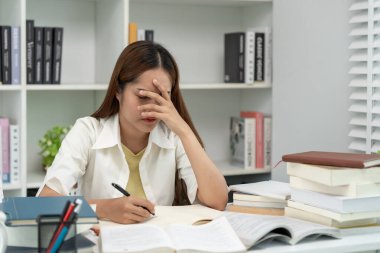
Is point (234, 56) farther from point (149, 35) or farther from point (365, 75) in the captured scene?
point (365, 75)

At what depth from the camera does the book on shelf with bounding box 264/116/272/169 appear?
12.1 ft

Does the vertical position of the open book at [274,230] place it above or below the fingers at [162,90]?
below

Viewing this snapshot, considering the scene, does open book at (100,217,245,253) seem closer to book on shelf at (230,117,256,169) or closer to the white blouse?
the white blouse

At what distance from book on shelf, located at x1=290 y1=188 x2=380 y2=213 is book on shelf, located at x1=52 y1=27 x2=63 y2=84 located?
65.0 inches

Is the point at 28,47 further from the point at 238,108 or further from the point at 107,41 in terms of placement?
the point at 238,108

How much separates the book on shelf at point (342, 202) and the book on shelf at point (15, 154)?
1.62 m

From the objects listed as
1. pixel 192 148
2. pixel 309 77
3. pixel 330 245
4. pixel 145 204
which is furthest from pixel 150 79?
pixel 309 77

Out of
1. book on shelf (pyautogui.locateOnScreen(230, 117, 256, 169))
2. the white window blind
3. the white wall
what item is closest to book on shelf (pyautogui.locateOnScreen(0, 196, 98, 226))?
the white window blind

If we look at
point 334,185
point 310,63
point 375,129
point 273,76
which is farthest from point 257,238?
point 273,76

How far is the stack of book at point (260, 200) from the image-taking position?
2.04 m

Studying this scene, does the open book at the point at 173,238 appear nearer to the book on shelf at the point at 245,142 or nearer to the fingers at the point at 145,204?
the fingers at the point at 145,204

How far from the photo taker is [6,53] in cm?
307

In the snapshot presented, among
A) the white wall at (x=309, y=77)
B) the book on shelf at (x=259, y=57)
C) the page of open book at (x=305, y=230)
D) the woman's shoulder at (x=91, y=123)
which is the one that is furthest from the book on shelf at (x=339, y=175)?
the book on shelf at (x=259, y=57)

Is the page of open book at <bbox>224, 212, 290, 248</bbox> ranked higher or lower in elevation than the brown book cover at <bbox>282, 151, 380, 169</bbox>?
lower
